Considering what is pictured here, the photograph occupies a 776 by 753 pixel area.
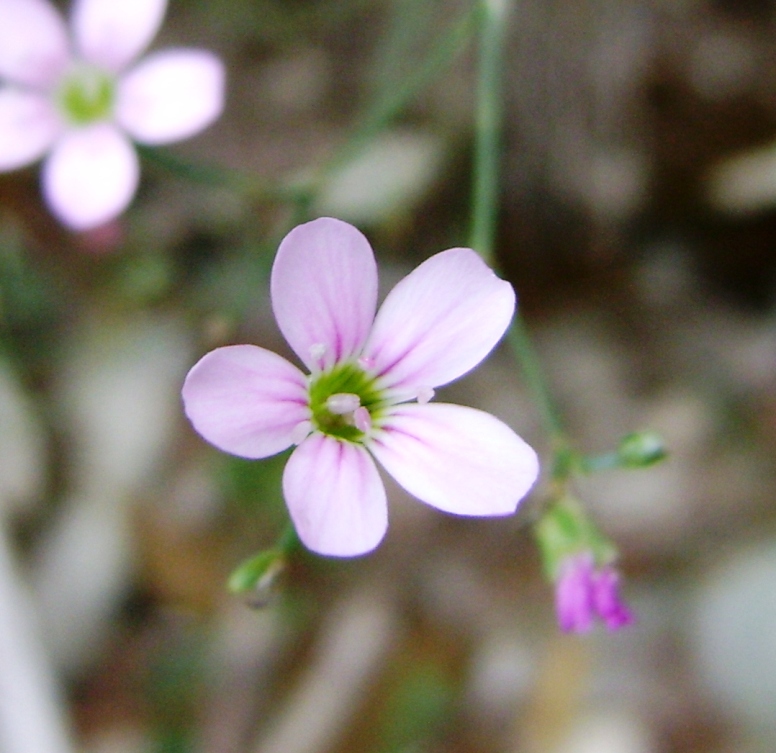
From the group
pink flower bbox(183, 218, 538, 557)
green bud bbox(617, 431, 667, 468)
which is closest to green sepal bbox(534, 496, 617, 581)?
green bud bbox(617, 431, 667, 468)

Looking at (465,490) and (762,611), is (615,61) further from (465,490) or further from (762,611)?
(465,490)

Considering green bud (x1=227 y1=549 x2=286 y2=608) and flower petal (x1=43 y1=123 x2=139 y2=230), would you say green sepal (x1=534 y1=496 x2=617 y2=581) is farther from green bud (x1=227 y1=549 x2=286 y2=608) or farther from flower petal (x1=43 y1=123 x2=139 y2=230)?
flower petal (x1=43 y1=123 x2=139 y2=230)

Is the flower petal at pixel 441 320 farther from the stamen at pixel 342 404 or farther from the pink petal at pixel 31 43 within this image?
Result: the pink petal at pixel 31 43

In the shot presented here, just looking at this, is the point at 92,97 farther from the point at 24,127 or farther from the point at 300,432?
the point at 300,432

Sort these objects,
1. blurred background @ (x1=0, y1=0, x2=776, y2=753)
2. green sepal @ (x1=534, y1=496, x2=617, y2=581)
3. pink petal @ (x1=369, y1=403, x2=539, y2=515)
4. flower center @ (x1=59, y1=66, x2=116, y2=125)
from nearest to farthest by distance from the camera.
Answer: pink petal @ (x1=369, y1=403, x2=539, y2=515), green sepal @ (x1=534, y1=496, x2=617, y2=581), flower center @ (x1=59, y1=66, x2=116, y2=125), blurred background @ (x1=0, y1=0, x2=776, y2=753)

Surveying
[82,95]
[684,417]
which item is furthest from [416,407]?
[684,417]

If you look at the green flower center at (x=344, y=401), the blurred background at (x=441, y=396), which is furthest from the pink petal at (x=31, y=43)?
the green flower center at (x=344, y=401)

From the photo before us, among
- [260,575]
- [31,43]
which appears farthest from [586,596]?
[31,43]
